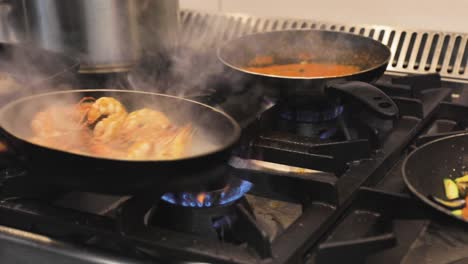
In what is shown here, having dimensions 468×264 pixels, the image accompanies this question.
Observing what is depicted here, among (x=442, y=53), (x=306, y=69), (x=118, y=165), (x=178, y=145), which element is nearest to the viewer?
(x=118, y=165)

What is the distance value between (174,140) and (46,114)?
0.18m

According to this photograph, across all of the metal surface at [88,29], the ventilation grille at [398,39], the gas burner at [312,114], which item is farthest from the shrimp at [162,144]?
the ventilation grille at [398,39]

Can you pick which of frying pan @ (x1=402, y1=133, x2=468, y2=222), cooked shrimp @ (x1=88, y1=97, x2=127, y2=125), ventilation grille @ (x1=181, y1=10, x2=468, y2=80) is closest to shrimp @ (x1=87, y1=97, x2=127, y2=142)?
cooked shrimp @ (x1=88, y1=97, x2=127, y2=125)

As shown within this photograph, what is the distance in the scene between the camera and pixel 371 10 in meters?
1.29

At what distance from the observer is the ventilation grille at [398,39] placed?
1190mm

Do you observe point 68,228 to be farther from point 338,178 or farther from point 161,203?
point 338,178

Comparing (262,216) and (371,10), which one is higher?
(371,10)

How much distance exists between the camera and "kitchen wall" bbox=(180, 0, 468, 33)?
4.05 feet

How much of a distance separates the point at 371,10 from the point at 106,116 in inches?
27.4

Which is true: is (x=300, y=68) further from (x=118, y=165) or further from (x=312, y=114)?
(x=118, y=165)

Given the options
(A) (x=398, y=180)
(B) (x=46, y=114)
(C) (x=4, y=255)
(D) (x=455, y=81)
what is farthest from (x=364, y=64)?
(C) (x=4, y=255)

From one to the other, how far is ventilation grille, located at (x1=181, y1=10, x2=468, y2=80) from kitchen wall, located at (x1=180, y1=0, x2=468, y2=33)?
0.03 meters

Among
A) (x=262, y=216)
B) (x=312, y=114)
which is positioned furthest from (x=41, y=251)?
(x=312, y=114)

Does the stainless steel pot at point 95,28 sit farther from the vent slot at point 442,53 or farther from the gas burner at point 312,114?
the vent slot at point 442,53
